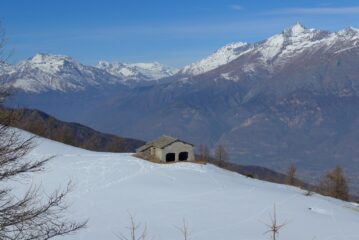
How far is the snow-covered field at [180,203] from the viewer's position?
148 feet

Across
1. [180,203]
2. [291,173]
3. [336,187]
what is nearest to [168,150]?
[180,203]

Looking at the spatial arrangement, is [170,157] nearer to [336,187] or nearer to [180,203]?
[180,203]

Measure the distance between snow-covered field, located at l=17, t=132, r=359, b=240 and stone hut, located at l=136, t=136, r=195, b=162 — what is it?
3629 millimetres

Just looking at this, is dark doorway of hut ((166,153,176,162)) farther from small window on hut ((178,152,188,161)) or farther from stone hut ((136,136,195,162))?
small window on hut ((178,152,188,161))

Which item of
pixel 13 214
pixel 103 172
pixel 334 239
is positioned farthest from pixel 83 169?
pixel 13 214

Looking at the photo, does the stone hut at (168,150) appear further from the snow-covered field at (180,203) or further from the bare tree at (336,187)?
the bare tree at (336,187)

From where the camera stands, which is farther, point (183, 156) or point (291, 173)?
point (291, 173)

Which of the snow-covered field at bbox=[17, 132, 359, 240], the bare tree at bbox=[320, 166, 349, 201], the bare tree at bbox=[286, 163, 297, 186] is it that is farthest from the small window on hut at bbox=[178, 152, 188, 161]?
the bare tree at bbox=[286, 163, 297, 186]

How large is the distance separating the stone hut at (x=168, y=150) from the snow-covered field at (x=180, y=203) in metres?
3.63

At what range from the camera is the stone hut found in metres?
81.1

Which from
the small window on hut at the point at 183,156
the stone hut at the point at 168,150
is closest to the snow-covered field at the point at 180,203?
the stone hut at the point at 168,150

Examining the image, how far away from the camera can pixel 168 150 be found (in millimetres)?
81312

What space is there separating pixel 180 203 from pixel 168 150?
25896mm

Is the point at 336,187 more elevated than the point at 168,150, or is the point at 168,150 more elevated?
the point at 168,150
